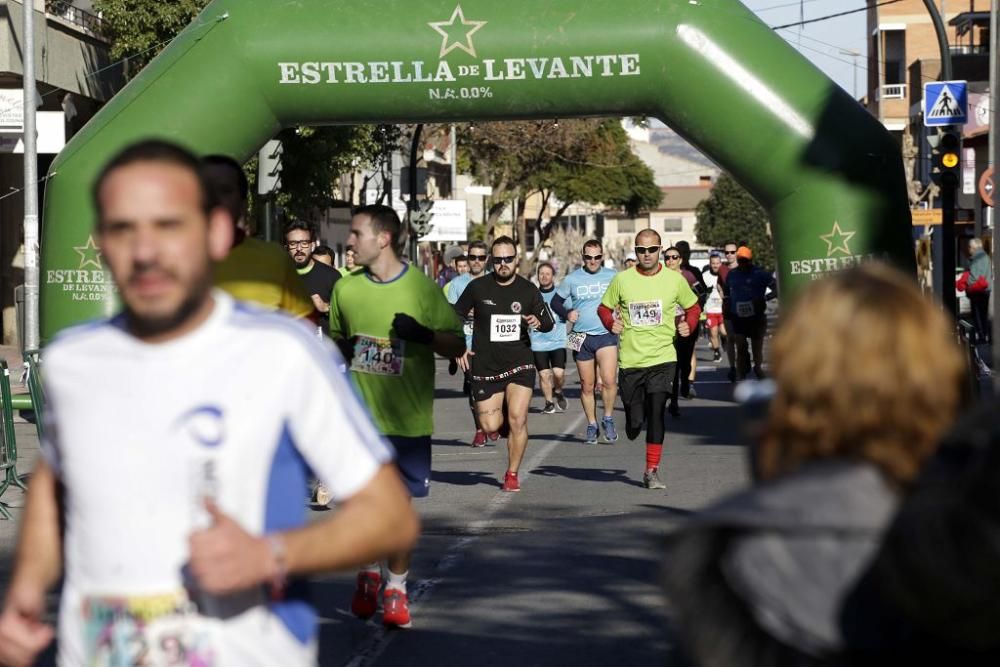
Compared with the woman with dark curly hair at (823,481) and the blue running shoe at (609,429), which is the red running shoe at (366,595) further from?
the blue running shoe at (609,429)

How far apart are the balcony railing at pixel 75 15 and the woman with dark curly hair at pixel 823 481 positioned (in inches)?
1062

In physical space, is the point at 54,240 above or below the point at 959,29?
below

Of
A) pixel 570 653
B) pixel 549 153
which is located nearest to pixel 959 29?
pixel 549 153

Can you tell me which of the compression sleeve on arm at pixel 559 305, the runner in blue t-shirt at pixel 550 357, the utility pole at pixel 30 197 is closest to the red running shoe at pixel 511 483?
the compression sleeve on arm at pixel 559 305

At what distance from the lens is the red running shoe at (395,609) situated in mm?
7668

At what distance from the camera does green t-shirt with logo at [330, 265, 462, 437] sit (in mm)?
8328

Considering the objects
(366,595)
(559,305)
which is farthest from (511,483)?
(559,305)

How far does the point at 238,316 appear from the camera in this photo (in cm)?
308

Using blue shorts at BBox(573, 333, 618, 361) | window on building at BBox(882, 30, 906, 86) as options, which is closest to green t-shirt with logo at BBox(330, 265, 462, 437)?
blue shorts at BBox(573, 333, 618, 361)

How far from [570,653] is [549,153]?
51.7 m

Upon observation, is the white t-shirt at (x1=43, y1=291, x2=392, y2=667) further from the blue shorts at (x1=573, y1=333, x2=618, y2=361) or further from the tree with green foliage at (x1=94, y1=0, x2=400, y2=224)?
the tree with green foliage at (x1=94, y1=0, x2=400, y2=224)

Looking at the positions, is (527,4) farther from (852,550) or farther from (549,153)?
(549,153)

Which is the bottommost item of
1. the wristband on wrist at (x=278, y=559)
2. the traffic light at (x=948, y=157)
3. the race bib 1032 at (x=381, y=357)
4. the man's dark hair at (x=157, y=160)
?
the wristband on wrist at (x=278, y=559)

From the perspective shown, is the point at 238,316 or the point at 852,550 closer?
the point at 852,550
